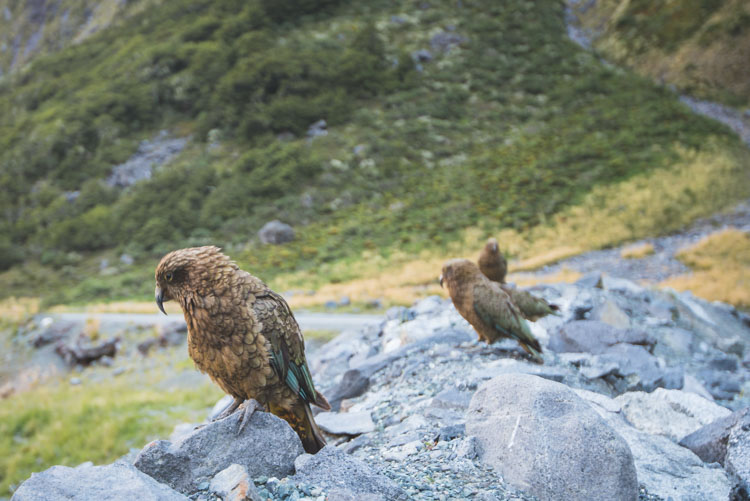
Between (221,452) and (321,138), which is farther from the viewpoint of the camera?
(321,138)

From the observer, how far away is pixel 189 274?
371cm

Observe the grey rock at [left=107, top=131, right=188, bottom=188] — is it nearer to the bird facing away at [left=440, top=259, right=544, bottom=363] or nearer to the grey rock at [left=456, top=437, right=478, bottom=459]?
the bird facing away at [left=440, top=259, right=544, bottom=363]

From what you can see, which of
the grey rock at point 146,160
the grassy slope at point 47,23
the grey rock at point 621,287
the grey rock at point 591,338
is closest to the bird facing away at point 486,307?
the grey rock at point 591,338

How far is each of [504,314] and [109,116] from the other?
170 feet

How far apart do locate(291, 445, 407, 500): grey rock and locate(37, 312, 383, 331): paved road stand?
920 cm

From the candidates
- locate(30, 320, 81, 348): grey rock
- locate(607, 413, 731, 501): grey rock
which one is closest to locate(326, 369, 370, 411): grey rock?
locate(607, 413, 731, 501): grey rock

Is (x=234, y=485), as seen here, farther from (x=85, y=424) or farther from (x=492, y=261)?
(x=85, y=424)

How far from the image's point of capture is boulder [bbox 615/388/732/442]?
4.98 metres

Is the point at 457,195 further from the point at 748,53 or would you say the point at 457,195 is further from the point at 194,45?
the point at 194,45

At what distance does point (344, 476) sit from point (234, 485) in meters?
0.75

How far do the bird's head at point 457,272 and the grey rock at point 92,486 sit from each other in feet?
14.2

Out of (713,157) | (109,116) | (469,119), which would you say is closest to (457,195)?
(469,119)


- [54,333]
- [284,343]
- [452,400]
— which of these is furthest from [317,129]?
[284,343]

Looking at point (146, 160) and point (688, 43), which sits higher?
point (688, 43)
